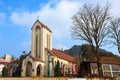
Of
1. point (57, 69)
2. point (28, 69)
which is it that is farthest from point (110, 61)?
point (28, 69)

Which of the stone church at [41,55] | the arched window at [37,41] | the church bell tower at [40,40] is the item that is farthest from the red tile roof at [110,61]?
the arched window at [37,41]

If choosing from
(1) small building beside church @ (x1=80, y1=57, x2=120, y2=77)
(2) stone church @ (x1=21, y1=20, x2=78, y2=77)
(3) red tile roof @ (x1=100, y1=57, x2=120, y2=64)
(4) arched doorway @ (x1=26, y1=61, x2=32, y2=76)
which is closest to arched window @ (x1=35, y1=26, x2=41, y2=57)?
(2) stone church @ (x1=21, y1=20, x2=78, y2=77)

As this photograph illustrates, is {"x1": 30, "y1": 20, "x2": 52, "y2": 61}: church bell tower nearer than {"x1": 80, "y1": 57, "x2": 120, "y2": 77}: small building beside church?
Yes

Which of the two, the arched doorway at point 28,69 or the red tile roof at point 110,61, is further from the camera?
the red tile roof at point 110,61

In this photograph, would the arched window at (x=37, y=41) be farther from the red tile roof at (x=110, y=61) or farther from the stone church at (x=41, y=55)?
the red tile roof at (x=110, y=61)

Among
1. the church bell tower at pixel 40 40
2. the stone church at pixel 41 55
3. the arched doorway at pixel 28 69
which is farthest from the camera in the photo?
the church bell tower at pixel 40 40

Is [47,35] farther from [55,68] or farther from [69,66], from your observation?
[69,66]

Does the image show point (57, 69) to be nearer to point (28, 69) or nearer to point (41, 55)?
point (41, 55)

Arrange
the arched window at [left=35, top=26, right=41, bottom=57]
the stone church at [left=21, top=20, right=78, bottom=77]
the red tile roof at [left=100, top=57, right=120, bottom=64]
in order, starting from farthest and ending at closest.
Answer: the red tile roof at [left=100, top=57, right=120, bottom=64]
the arched window at [left=35, top=26, right=41, bottom=57]
the stone church at [left=21, top=20, right=78, bottom=77]

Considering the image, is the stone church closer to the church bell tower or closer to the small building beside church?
the church bell tower

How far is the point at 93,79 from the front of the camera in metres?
30.7

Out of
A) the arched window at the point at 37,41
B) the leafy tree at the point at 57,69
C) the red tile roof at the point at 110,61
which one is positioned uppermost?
the arched window at the point at 37,41

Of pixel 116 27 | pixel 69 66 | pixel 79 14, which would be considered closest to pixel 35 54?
pixel 69 66

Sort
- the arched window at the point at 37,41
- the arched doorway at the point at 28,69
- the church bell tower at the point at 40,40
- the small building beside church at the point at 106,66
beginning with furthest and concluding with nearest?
the arched window at the point at 37,41
the small building beside church at the point at 106,66
the church bell tower at the point at 40,40
the arched doorway at the point at 28,69
